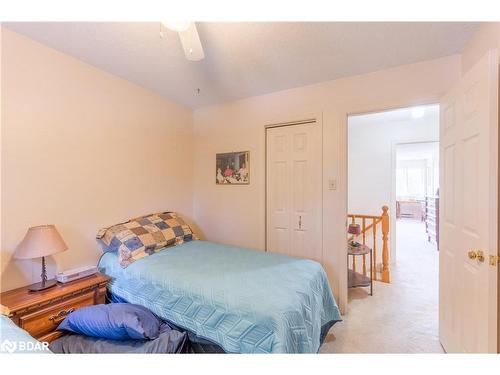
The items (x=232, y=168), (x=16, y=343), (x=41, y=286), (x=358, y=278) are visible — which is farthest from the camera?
(x=232, y=168)

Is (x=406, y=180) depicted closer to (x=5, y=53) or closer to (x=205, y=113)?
(x=205, y=113)

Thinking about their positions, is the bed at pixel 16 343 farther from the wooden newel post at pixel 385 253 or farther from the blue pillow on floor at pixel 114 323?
the wooden newel post at pixel 385 253

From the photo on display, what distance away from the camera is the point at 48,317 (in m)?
1.43

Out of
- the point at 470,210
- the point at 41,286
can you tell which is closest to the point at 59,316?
the point at 41,286

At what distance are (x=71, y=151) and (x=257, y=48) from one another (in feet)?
5.91

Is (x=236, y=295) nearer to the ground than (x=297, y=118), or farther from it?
nearer to the ground

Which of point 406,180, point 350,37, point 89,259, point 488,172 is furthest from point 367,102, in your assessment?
point 406,180

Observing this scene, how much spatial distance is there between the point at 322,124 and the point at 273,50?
91cm

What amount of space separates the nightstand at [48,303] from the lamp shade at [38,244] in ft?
0.86

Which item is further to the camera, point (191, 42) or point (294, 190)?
point (294, 190)

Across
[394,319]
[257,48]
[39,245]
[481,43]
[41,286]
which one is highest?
[257,48]

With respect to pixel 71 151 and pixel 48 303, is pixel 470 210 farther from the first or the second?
pixel 71 151

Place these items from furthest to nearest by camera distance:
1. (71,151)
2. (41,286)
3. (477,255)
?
(71,151) < (41,286) < (477,255)

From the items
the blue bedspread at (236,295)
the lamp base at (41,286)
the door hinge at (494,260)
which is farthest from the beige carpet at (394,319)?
the lamp base at (41,286)
